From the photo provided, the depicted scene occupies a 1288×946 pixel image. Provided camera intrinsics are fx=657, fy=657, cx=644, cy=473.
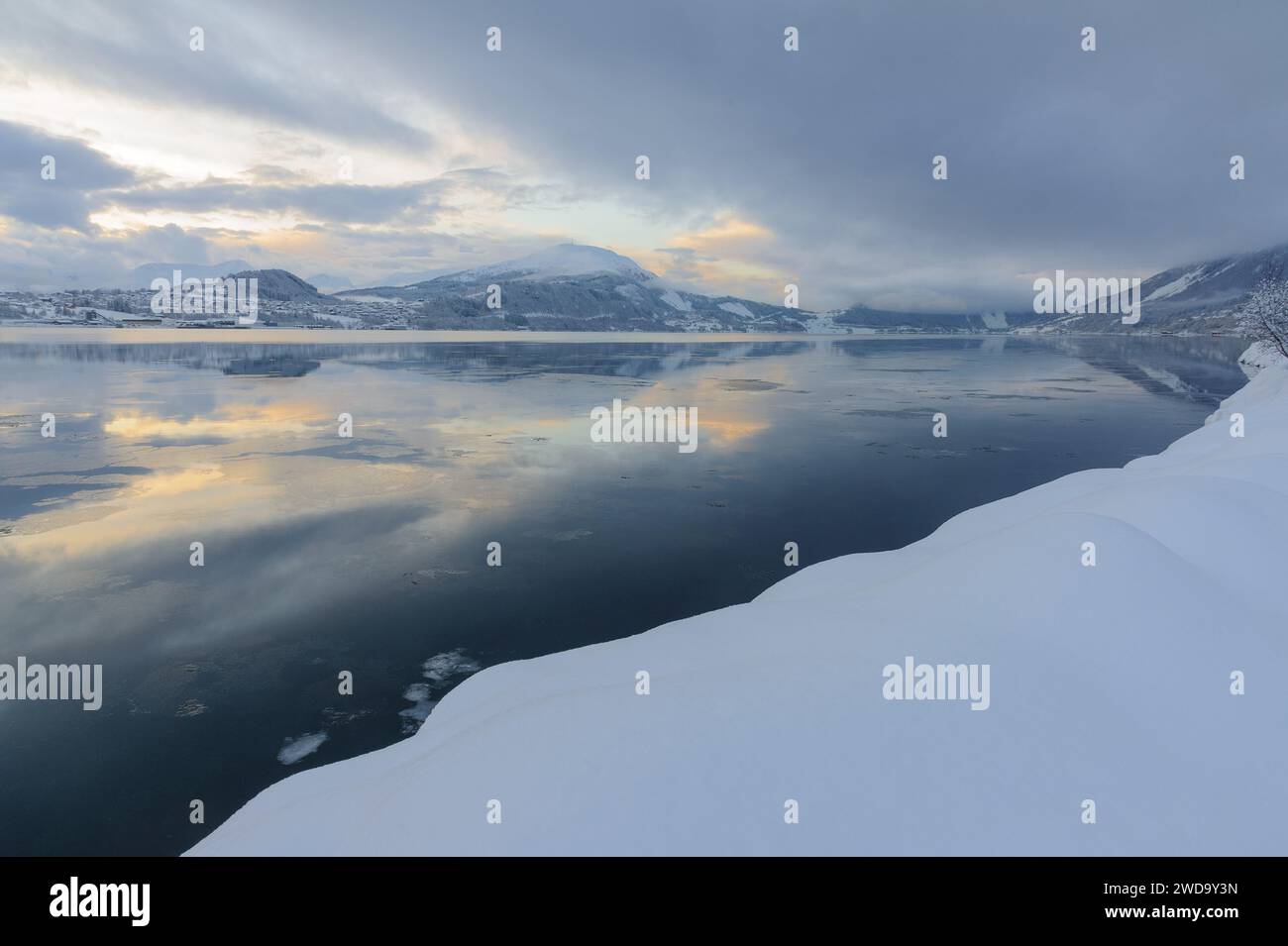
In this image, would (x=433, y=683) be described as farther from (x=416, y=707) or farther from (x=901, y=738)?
(x=901, y=738)

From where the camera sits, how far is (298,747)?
34.8ft

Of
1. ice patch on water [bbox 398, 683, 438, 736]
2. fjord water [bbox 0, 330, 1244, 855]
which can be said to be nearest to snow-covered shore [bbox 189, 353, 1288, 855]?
ice patch on water [bbox 398, 683, 438, 736]

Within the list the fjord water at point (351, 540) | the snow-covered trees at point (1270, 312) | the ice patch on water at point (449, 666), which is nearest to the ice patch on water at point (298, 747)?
the fjord water at point (351, 540)

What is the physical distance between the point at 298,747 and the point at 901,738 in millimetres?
9187

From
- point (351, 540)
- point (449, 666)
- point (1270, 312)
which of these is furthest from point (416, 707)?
point (1270, 312)

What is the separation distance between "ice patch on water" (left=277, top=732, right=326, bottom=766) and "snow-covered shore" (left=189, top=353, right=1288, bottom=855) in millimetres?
1023

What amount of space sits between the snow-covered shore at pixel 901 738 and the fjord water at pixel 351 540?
157cm

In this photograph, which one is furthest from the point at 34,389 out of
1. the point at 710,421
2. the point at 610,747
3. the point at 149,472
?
the point at 610,747

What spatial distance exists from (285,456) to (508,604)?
1959cm

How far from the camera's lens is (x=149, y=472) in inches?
1036

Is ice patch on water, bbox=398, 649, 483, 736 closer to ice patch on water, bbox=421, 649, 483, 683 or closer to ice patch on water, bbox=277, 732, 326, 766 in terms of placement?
ice patch on water, bbox=421, 649, 483, 683

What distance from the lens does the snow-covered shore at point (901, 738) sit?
614cm

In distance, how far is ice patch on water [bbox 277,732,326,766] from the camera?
10.4 meters

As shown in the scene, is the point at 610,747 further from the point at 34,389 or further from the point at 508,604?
the point at 34,389
